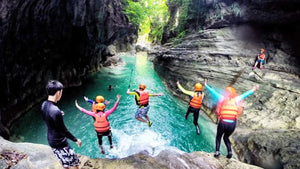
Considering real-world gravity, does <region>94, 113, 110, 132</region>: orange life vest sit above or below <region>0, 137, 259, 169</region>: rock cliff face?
above

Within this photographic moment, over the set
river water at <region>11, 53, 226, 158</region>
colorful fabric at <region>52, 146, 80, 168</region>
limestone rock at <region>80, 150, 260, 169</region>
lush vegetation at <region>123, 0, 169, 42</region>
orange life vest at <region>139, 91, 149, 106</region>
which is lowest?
river water at <region>11, 53, 226, 158</region>

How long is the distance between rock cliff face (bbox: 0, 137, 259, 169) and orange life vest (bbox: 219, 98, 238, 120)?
1651 millimetres

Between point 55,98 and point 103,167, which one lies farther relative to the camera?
point 103,167

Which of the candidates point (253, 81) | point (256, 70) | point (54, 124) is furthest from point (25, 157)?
point (256, 70)

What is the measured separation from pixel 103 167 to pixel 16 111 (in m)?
6.85

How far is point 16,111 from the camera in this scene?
7879mm

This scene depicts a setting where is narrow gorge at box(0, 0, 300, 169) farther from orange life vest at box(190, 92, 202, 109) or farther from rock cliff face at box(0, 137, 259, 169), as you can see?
orange life vest at box(190, 92, 202, 109)

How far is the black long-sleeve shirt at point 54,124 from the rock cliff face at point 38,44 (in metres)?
4.95

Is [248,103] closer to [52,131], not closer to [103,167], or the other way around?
[103,167]

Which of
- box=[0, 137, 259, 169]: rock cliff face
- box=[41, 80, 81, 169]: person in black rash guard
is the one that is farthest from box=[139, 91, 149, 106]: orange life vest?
box=[41, 80, 81, 169]: person in black rash guard

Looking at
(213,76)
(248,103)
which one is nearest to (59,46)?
(213,76)

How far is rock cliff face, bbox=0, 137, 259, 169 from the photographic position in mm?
3621

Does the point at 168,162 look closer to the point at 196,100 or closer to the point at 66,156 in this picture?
the point at 196,100

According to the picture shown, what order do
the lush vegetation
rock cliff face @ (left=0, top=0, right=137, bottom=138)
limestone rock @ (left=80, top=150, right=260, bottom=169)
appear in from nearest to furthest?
limestone rock @ (left=80, top=150, right=260, bottom=169) < rock cliff face @ (left=0, top=0, right=137, bottom=138) < the lush vegetation
